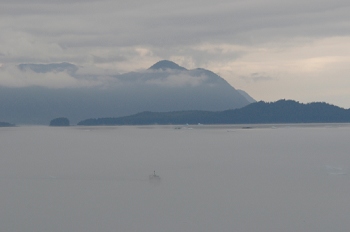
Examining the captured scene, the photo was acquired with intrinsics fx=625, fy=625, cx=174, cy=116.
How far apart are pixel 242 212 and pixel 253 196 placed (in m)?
6.94

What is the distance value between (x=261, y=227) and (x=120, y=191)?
18314 millimetres

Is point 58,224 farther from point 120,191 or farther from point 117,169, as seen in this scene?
point 117,169

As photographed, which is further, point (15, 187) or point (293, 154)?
point (293, 154)

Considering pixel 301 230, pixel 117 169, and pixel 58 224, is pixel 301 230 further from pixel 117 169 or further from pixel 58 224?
pixel 117 169

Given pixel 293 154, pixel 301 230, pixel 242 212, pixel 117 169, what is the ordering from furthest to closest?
pixel 293 154, pixel 117 169, pixel 242 212, pixel 301 230

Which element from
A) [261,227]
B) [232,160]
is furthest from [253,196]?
[232,160]

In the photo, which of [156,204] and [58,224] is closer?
[58,224]

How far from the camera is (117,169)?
7444cm

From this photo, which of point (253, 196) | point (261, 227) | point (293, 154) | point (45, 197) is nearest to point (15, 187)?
point (45, 197)

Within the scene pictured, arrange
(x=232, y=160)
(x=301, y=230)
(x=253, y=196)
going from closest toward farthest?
(x=301, y=230), (x=253, y=196), (x=232, y=160)

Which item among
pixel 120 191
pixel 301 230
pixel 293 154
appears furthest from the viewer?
pixel 293 154

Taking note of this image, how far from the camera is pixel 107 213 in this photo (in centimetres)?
4350

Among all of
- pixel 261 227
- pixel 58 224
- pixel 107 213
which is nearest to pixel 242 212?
pixel 261 227

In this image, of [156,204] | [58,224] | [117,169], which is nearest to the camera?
[58,224]
